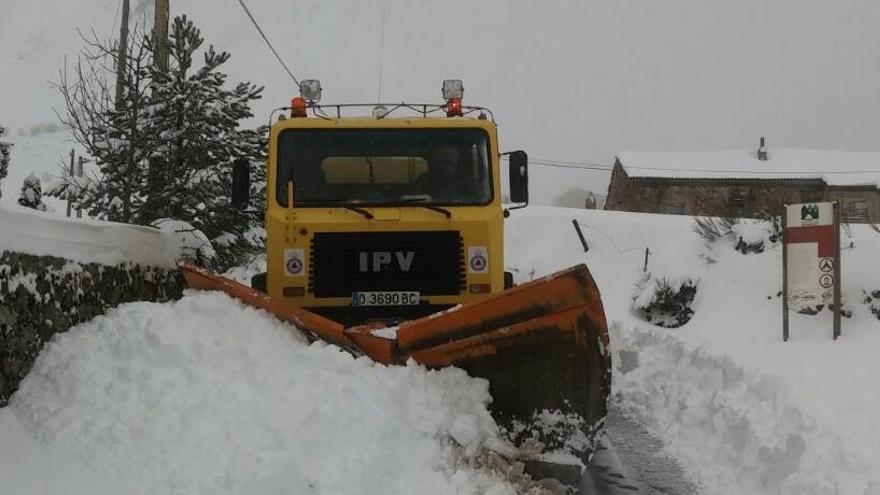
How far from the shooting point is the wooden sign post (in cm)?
794

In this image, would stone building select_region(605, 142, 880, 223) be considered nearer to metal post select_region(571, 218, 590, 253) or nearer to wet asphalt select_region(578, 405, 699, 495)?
metal post select_region(571, 218, 590, 253)

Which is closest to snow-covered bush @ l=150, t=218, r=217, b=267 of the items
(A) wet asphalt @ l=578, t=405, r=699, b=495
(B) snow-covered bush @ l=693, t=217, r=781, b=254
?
(A) wet asphalt @ l=578, t=405, r=699, b=495

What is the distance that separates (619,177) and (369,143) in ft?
122

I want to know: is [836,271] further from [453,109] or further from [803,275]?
[453,109]

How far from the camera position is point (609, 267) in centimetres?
1532

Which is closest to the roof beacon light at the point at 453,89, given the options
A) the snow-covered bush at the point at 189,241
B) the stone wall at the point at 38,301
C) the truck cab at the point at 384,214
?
the truck cab at the point at 384,214

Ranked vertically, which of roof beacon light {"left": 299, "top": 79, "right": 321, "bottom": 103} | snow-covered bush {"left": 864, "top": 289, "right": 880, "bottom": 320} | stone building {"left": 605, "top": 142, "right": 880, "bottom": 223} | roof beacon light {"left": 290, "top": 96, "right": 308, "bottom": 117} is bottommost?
snow-covered bush {"left": 864, "top": 289, "right": 880, "bottom": 320}

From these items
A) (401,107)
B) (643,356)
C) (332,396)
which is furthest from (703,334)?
(332,396)

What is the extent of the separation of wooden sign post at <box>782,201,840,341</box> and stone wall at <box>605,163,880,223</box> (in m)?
30.4

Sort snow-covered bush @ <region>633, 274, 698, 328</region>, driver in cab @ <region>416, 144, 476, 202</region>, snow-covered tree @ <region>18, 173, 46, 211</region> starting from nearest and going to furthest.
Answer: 1. driver in cab @ <region>416, 144, 476, 202</region>
2. snow-covered bush @ <region>633, 274, 698, 328</region>
3. snow-covered tree @ <region>18, 173, 46, 211</region>

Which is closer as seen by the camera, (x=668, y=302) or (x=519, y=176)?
(x=519, y=176)

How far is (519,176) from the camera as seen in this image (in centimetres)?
633

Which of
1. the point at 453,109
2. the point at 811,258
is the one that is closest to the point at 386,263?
the point at 453,109

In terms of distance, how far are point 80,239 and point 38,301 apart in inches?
40.9
